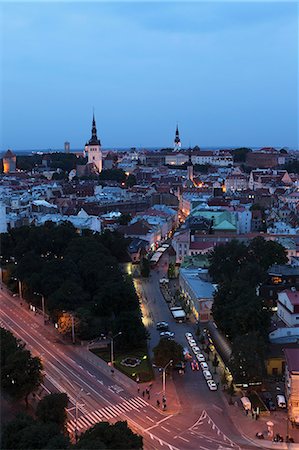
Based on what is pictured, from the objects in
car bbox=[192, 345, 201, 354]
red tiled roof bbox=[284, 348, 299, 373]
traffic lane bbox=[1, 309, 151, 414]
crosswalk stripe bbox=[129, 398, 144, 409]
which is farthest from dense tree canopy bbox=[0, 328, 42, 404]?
red tiled roof bbox=[284, 348, 299, 373]

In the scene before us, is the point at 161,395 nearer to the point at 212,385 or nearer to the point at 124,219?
the point at 212,385

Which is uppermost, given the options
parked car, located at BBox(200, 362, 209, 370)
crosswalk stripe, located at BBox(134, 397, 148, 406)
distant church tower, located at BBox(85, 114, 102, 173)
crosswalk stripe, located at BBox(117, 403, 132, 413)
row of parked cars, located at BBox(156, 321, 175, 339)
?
distant church tower, located at BBox(85, 114, 102, 173)

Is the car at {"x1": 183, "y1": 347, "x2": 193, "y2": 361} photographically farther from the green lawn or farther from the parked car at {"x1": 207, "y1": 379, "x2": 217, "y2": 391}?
the parked car at {"x1": 207, "y1": 379, "x2": 217, "y2": 391}

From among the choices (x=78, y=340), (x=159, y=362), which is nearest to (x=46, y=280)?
(x=78, y=340)

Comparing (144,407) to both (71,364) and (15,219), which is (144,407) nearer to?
(71,364)

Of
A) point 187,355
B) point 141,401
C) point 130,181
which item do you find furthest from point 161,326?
point 130,181

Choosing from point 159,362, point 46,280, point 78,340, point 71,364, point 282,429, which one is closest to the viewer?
point 282,429

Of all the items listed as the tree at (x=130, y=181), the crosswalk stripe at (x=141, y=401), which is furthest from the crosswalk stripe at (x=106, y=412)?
the tree at (x=130, y=181)
